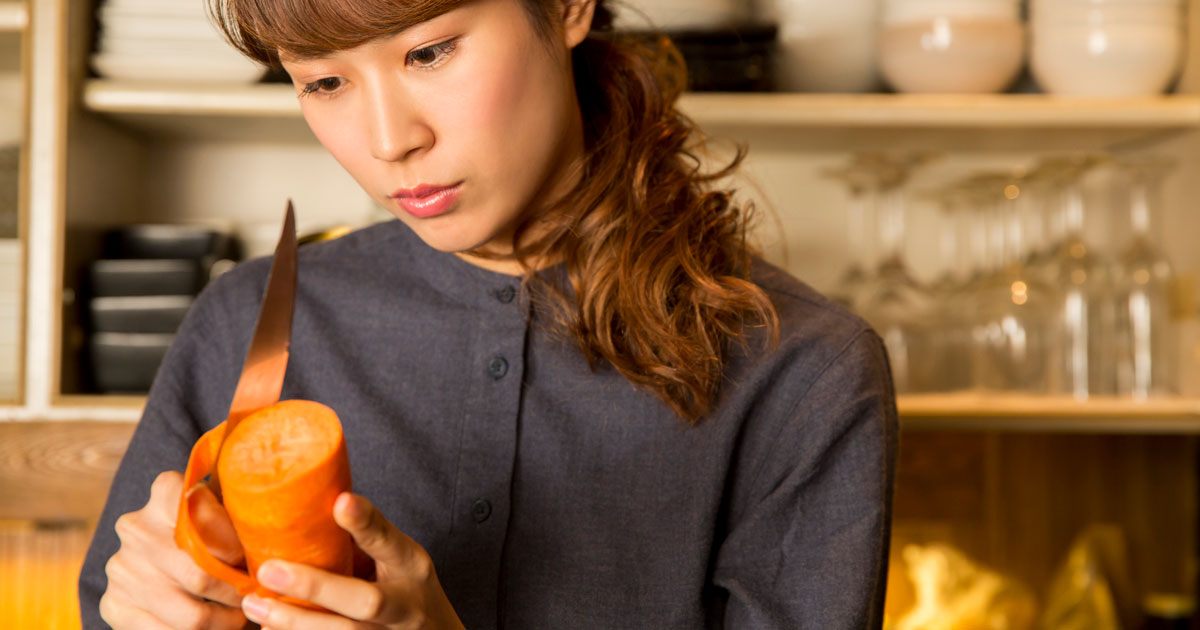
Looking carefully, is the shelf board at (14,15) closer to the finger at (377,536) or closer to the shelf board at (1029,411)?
the finger at (377,536)

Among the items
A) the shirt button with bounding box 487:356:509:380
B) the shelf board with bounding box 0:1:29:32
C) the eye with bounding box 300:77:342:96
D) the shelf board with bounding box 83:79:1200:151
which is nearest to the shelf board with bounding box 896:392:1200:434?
the shelf board with bounding box 83:79:1200:151

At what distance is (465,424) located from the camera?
832mm

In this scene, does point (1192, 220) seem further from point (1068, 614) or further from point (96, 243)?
point (96, 243)

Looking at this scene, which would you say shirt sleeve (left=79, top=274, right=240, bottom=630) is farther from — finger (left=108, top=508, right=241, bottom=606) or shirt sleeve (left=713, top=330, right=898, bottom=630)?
shirt sleeve (left=713, top=330, right=898, bottom=630)

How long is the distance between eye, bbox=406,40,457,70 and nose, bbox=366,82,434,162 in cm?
2

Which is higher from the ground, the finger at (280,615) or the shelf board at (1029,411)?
the finger at (280,615)

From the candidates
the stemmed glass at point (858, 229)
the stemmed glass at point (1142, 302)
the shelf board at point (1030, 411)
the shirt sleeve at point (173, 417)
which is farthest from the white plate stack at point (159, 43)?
the stemmed glass at point (1142, 302)

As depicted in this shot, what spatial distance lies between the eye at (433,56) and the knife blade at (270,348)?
0.41 ft

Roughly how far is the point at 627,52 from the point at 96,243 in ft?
2.81

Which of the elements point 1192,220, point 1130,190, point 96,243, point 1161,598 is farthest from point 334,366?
point 1161,598

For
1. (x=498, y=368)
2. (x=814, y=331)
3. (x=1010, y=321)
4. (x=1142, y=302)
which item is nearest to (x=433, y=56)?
(x=498, y=368)

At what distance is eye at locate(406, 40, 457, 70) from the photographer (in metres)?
0.67

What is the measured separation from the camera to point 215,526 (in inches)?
21.7

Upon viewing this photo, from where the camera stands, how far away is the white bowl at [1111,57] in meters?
1.36
